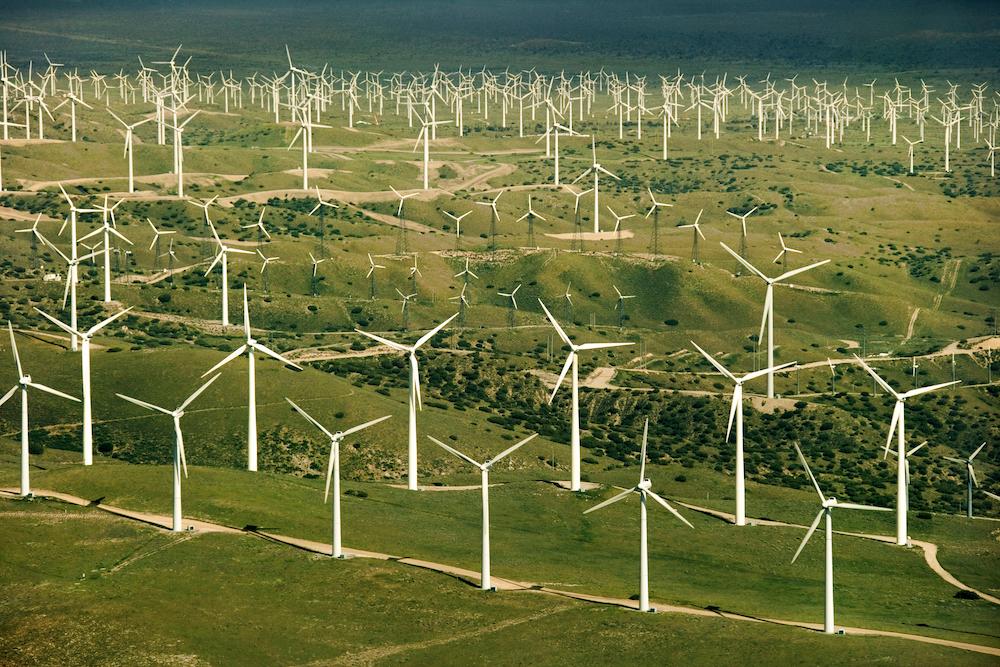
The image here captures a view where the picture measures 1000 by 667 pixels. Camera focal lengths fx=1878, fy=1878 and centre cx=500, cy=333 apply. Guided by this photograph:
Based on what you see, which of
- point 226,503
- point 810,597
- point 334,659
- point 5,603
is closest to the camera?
point 334,659

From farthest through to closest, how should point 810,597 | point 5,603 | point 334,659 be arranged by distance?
point 810,597
point 5,603
point 334,659

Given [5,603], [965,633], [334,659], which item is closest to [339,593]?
[334,659]

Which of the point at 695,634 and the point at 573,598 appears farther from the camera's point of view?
the point at 573,598

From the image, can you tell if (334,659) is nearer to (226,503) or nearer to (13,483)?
(226,503)

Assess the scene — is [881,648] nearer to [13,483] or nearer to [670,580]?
[670,580]

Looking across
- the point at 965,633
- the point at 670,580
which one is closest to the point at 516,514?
the point at 670,580

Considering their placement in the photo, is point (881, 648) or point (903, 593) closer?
point (881, 648)

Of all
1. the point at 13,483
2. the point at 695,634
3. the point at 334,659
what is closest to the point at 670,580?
the point at 695,634

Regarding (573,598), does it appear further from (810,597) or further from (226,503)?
(226,503)
